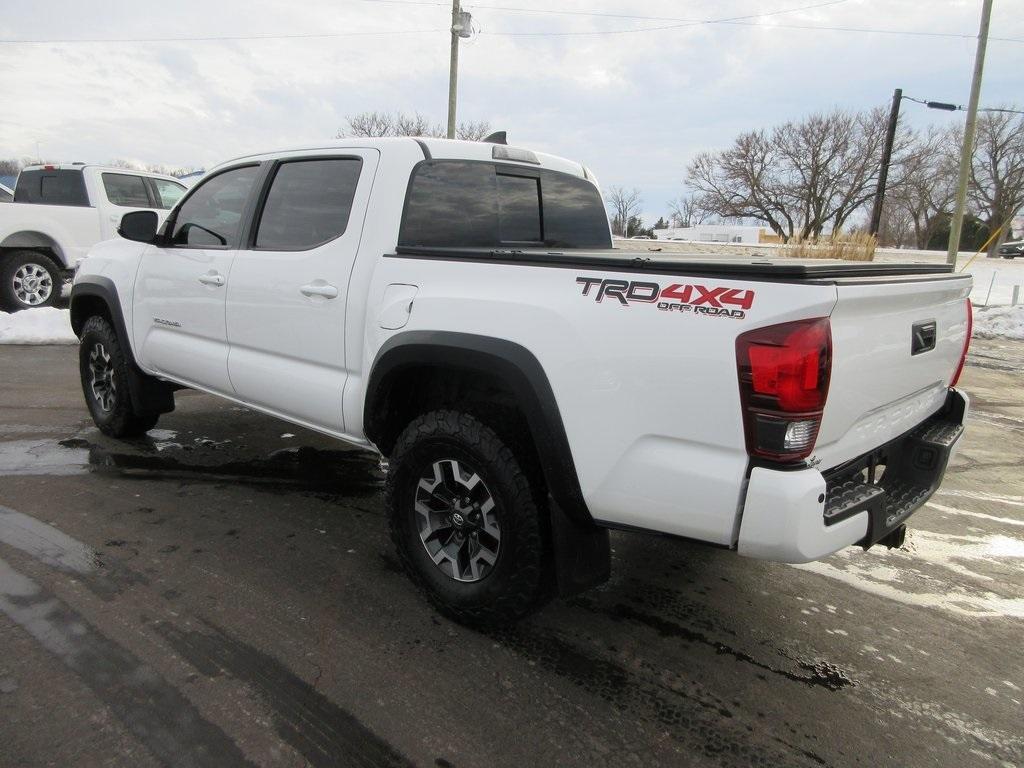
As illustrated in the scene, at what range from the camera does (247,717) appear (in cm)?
228

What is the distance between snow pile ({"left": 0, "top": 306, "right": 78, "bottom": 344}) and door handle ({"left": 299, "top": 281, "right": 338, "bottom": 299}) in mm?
7269

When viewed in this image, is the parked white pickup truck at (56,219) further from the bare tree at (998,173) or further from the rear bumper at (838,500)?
the bare tree at (998,173)

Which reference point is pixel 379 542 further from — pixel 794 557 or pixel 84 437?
pixel 84 437

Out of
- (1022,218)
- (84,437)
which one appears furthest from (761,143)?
(84,437)

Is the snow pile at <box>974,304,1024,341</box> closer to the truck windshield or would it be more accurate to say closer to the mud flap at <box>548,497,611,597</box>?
the truck windshield

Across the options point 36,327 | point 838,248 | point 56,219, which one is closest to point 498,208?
point 36,327

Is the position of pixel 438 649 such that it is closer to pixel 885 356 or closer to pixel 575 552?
pixel 575 552

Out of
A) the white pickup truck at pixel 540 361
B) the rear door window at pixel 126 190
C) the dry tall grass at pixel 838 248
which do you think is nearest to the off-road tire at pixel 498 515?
the white pickup truck at pixel 540 361

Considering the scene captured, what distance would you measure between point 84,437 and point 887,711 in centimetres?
521

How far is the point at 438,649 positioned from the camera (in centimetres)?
272

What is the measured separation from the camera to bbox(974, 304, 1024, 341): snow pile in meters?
12.9

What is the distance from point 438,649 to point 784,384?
1.63 meters

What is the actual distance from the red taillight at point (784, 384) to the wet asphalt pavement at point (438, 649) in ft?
3.32

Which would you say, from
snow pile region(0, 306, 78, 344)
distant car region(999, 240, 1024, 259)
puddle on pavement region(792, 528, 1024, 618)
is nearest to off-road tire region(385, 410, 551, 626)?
puddle on pavement region(792, 528, 1024, 618)
